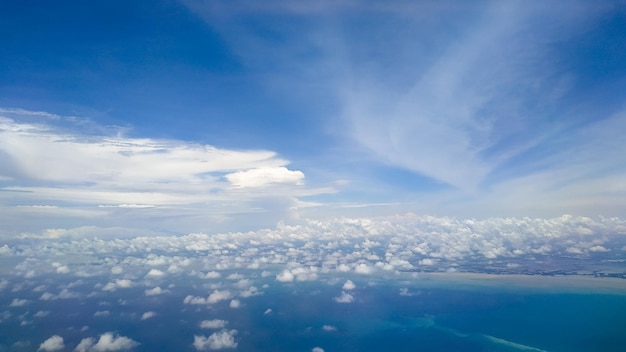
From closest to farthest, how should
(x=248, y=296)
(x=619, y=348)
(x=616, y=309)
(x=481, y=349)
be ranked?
(x=619, y=348) → (x=481, y=349) → (x=616, y=309) → (x=248, y=296)

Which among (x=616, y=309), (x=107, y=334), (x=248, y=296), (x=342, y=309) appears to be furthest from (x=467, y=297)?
(x=107, y=334)

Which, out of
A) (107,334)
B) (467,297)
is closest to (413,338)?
(467,297)

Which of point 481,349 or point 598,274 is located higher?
point 598,274

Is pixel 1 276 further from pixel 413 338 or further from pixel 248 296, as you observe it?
pixel 413 338

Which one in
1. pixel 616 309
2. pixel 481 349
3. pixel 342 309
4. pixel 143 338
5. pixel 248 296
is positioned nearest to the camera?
pixel 481 349

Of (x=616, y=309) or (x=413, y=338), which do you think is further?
(x=616, y=309)

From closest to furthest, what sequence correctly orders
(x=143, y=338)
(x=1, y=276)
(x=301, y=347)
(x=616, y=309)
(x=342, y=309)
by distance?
(x=301, y=347) → (x=143, y=338) → (x=616, y=309) → (x=342, y=309) → (x=1, y=276)

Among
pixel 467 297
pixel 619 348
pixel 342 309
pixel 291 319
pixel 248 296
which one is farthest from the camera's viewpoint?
pixel 248 296

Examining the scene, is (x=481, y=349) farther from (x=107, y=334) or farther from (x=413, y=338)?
(x=107, y=334)

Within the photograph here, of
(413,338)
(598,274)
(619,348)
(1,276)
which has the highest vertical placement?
(598,274)
